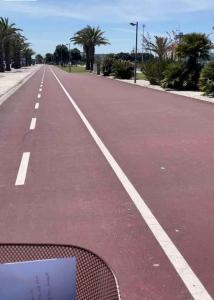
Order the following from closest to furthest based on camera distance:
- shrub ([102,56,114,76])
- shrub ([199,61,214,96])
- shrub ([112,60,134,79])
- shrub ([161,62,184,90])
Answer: shrub ([199,61,214,96]), shrub ([161,62,184,90]), shrub ([112,60,134,79]), shrub ([102,56,114,76])

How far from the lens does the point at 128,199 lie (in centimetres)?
640

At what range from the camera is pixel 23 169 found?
830cm

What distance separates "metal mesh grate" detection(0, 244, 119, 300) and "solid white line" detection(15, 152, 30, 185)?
476cm

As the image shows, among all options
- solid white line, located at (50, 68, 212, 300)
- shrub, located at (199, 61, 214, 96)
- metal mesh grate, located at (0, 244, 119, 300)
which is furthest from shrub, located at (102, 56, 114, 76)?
metal mesh grate, located at (0, 244, 119, 300)

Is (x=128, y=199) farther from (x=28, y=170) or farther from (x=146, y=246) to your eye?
(x=28, y=170)

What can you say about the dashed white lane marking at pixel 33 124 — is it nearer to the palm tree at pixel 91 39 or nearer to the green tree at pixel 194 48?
the green tree at pixel 194 48

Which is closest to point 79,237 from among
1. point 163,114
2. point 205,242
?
point 205,242

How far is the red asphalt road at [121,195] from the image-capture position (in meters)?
4.41

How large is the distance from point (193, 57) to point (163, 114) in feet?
45.5

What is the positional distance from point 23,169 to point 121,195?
8.02ft

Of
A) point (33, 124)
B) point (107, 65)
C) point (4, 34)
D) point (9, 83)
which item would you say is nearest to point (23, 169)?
point (33, 124)

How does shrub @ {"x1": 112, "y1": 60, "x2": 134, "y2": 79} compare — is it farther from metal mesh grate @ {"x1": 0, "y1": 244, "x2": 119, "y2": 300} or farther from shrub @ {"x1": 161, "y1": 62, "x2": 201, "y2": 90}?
metal mesh grate @ {"x1": 0, "y1": 244, "x2": 119, "y2": 300}

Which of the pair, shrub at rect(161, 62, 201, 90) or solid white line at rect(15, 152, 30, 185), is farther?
shrub at rect(161, 62, 201, 90)

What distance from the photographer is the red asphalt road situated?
14.5 feet
